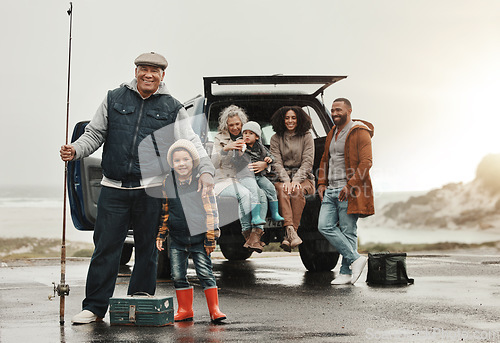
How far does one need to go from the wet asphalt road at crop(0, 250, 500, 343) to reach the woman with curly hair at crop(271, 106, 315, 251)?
3.47ft

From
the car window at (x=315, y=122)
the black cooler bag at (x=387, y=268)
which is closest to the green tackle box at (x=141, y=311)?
the black cooler bag at (x=387, y=268)

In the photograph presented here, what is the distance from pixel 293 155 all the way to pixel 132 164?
11.4 ft

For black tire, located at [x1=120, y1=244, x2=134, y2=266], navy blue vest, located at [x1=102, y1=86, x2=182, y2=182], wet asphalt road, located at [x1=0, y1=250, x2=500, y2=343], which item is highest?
navy blue vest, located at [x1=102, y1=86, x2=182, y2=182]

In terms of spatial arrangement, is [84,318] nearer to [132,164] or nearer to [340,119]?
[132,164]

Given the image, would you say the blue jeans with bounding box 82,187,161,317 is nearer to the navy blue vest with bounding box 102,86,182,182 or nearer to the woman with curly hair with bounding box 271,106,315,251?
the navy blue vest with bounding box 102,86,182,182

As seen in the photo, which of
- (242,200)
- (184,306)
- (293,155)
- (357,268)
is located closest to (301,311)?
(184,306)

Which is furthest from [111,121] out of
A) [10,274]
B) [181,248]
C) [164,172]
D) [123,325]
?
[10,274]

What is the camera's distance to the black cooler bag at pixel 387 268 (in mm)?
8884

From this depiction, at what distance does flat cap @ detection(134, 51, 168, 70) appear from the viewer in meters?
6.05

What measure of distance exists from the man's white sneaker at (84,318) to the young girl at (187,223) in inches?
26.2

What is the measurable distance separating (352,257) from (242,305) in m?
2.22

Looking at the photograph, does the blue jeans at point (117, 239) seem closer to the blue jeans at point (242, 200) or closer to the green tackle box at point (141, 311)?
the green tackle box at point (141, 311)

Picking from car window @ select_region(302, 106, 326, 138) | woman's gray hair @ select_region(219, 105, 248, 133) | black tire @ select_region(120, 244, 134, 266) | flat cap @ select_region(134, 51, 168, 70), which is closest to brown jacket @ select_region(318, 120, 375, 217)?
car window @ select_region(302, 106, 326, 138)

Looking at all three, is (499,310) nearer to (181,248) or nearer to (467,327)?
(467,327)
